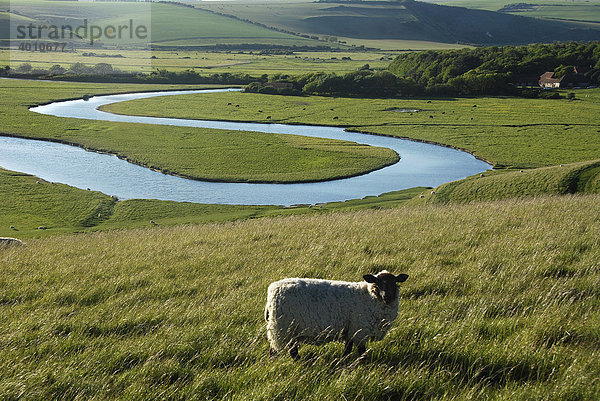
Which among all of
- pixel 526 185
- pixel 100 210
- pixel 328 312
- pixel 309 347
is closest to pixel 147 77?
pixel 100 210

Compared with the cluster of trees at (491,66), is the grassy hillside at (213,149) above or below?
below

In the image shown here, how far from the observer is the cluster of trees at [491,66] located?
11932 cm

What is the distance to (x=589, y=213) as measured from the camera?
1453 cm

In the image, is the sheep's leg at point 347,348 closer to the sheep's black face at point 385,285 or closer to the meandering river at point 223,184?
the sheep's black face at point 385,285

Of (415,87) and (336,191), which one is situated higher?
(415,87)

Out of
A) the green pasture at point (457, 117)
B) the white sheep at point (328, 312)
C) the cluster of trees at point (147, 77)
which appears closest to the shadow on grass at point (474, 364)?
the white sheep at point (328, 312)

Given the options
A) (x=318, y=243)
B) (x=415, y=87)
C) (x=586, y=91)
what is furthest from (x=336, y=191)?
(x=586, y=91)

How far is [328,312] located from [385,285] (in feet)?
2.91

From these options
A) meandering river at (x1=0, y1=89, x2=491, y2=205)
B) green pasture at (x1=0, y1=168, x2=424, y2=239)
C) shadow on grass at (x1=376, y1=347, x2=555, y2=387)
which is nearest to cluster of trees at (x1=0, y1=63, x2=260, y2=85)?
meandering river at (x1=0, y1=89, x2=491, y2=205)

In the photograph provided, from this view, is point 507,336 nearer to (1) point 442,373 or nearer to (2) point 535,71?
(1) point 442,373

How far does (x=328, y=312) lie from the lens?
23.1 ft

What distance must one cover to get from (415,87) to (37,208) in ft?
320

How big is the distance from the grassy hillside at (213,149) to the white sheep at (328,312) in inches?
1701

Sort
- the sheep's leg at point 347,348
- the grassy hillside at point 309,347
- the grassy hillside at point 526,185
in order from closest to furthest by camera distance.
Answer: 1. the grassy hillside at point 309,347
2. the sheep's leg at point 347,348
3. the grassy hillside at point 526,185
